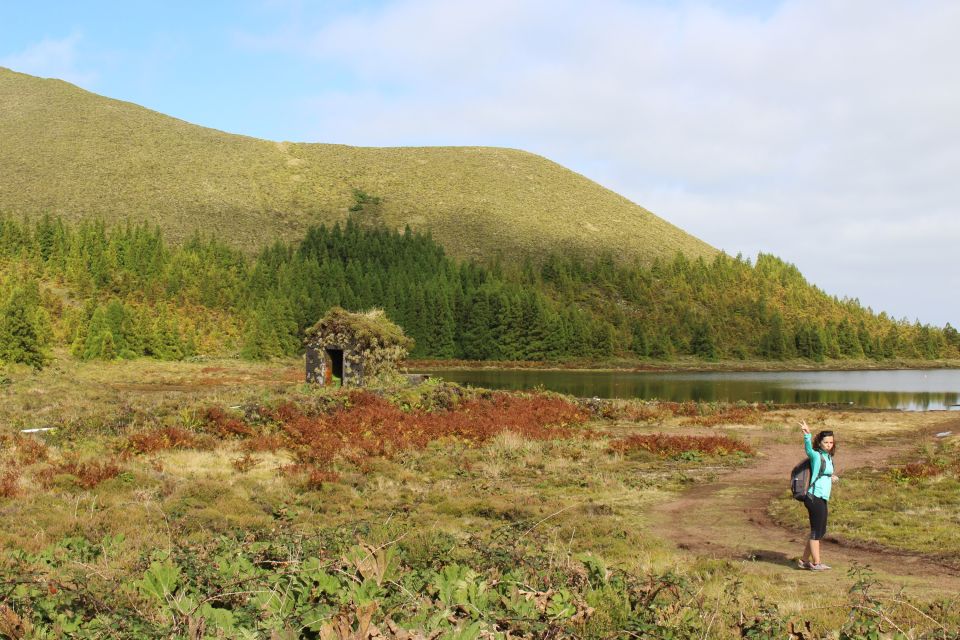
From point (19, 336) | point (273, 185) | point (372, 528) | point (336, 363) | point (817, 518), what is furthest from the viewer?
point (273, 185)

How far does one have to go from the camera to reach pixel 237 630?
4523 mm

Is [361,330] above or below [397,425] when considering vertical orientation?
above

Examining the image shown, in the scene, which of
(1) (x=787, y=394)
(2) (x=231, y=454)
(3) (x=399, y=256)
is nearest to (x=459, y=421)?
(2) (x=231, y=454)

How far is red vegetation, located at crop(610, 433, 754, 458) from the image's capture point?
2339 centimetres

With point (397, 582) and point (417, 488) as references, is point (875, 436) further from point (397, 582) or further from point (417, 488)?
A: point (397, 582)

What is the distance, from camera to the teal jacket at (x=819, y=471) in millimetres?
11039

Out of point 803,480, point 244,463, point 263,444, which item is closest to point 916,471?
point 803,480

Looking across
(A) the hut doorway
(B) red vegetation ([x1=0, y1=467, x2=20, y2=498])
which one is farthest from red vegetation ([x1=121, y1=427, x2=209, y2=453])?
(A) the hut doorway

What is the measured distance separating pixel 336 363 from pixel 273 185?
5061 inches

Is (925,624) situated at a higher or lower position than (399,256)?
lower

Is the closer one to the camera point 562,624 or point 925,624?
point 562,624

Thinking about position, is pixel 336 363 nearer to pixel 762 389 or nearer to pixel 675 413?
pixel 675 413

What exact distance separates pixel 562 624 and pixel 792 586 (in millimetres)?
5917

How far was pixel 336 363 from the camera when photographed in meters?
39.4
